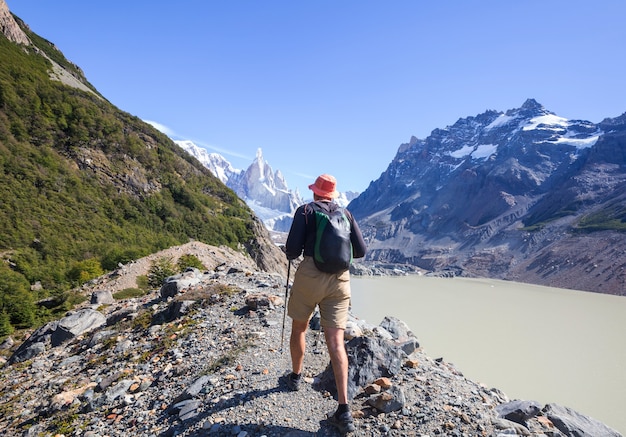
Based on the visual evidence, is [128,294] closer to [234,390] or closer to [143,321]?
[143,321]

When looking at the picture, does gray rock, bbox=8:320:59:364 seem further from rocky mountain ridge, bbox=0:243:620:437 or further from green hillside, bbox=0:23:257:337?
green hillside, bbox=0:23:257:337

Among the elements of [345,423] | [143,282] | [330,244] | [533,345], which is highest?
[330,244]

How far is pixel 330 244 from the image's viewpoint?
3752 mm

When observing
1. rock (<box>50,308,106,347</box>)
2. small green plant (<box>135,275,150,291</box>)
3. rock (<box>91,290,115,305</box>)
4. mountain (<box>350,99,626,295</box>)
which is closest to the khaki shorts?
rock (<box>50,308,106,347</box>)

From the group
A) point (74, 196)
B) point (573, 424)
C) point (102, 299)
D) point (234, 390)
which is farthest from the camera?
point (74, 196)

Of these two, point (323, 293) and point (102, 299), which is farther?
point (102, 299)

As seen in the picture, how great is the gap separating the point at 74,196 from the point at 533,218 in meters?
147

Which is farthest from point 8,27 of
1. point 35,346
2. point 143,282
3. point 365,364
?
point 365,364

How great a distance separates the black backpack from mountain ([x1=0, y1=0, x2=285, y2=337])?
1499 cm

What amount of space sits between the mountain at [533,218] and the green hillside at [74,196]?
86.9 metres

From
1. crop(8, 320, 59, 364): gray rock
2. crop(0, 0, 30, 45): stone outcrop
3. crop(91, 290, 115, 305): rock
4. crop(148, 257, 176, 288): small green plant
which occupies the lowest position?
crop(8, 320, 59, 364): gray rock

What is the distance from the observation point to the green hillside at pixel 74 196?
21484 mm

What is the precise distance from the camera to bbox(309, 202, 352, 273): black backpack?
3.74 m

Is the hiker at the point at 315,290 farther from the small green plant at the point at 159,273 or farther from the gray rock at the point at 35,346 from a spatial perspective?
the small green plant at the point at 159,273
